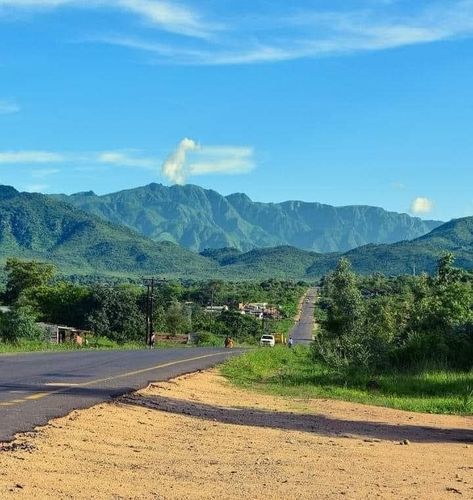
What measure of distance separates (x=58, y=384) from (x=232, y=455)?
8.36 metres

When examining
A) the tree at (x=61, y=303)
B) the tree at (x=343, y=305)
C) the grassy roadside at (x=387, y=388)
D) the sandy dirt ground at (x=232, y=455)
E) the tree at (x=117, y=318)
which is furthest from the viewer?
the tree at (x=61, y=303)

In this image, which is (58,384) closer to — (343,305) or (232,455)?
(232,455)

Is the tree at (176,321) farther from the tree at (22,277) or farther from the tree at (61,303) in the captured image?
the tree at (22,277)

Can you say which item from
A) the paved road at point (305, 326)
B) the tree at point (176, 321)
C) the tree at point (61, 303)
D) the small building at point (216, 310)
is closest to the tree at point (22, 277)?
the tree at point (61, 303)

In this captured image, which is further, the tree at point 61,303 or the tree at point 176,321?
the tree at point 176,321

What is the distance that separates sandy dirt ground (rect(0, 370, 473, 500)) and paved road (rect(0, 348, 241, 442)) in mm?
440

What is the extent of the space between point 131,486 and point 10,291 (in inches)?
4094

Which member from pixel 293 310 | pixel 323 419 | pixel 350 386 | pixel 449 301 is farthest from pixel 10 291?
pixel 323 419

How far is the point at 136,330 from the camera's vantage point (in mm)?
85188

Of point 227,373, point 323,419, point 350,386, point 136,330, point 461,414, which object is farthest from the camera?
Result: point 136,330

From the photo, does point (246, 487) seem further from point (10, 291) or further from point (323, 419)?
point (10, 291)

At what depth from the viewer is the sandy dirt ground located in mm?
7340

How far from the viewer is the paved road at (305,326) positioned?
339ft

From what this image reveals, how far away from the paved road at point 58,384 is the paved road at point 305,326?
61.5 meters
